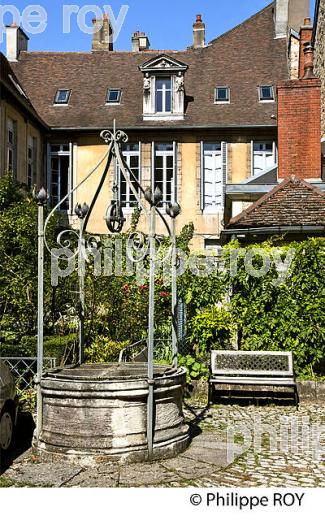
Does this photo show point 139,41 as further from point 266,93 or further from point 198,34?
point 266,93

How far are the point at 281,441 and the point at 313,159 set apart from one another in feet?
30.0

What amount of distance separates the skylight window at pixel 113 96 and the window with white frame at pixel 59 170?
2.18 meters

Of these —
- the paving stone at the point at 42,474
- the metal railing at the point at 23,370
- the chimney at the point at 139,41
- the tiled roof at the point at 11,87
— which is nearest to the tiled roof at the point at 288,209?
the metal railing at the point at 23,370

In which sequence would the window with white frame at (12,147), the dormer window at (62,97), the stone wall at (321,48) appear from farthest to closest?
the dormer window at (62,97)
the stone wall at (321,48)
the window with white frame at (12,147)

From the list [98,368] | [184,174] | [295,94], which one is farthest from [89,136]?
[98,368]

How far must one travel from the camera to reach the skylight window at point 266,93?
22266mm

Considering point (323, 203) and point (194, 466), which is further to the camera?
point (323, 203)

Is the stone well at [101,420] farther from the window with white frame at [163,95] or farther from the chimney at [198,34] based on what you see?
the chimney at [198,34]

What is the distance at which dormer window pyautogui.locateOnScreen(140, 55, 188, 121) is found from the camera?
22.1 metres

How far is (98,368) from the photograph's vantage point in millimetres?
7711

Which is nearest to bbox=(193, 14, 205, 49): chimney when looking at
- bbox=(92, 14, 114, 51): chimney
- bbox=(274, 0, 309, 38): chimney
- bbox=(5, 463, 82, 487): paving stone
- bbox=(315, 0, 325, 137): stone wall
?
bbox=(274, 0, 309, 38): chimney

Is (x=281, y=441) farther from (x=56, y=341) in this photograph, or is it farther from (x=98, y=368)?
(x=56, y=341)

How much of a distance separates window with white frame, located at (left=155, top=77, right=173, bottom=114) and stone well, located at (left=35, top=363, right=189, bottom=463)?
16976 mm

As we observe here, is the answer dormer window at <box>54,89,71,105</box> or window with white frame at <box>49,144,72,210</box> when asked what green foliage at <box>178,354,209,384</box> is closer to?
window with white frame at <box>49,144,72,210</box>
